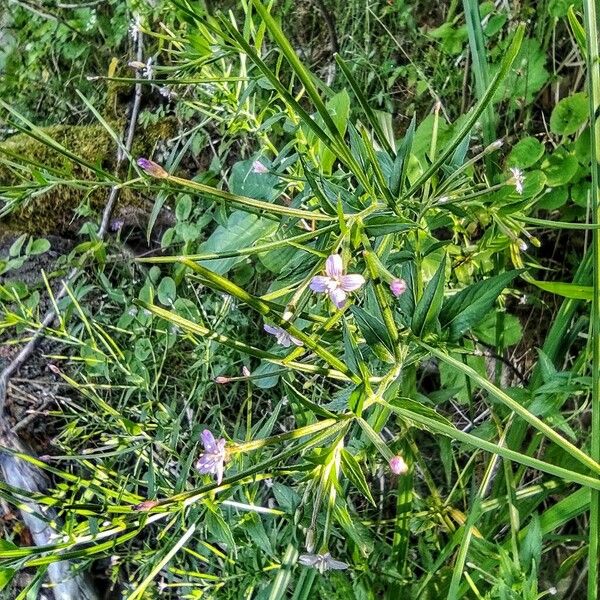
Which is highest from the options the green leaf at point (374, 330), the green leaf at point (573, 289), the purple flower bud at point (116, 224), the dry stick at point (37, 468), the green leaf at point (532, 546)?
the green leaf at point (374, 330)

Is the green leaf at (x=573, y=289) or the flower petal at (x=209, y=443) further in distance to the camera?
the green leaf at (x=573, y=289)

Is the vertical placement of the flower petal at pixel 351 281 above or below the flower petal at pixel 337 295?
above

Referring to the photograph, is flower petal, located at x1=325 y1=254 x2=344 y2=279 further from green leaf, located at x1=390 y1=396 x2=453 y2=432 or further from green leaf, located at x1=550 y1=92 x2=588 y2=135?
green leaf, located at x1=550 y1=92 x2=588 y2=135

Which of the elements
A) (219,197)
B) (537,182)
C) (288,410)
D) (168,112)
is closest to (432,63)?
(537,182)

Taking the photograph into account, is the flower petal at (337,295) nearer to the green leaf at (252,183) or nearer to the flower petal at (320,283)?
the flower petal at (320,283)

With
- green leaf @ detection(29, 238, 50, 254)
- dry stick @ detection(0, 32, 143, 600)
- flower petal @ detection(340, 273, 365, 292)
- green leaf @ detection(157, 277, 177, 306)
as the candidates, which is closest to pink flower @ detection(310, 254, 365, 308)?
flower petal @ detection(340, 273, 365, 292)

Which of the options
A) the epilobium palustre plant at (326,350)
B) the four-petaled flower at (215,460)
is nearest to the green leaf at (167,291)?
the epilobium palustre plant at (326,350)
